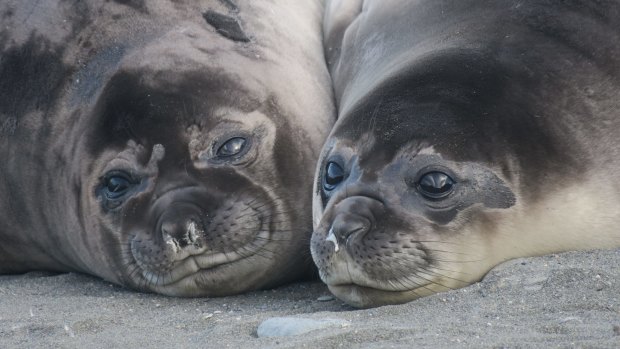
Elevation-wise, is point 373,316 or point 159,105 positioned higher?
point 159,105

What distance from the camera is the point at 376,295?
4.36 metres

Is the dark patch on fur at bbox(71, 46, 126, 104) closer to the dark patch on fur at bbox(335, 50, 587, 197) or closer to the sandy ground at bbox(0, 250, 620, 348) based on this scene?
the sandy ground at bbox(0, 250, 620, 348)

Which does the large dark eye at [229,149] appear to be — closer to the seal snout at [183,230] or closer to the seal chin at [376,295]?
the seal snout at [183,230]

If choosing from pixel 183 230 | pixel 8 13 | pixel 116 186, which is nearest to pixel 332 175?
pixel 183 230

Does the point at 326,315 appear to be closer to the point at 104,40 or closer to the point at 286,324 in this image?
the point at 286,324

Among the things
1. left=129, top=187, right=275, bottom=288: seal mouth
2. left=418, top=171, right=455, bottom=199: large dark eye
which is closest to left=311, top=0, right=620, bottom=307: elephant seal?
left=418, top=171, right=455, bottom=199: large dark eye

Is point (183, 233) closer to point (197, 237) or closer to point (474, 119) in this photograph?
point (197, 237)

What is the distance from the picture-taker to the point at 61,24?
604 centimetres

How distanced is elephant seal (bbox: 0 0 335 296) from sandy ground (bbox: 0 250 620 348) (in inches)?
10.0

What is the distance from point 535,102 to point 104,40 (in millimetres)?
2428

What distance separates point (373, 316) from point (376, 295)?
241 millimetres

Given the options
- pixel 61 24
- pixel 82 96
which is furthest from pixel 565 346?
pixel 61 24

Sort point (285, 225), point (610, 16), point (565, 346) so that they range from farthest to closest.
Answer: point (285, 225) < point (610, 16) < point (565, 346)

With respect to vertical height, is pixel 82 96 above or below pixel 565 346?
above
